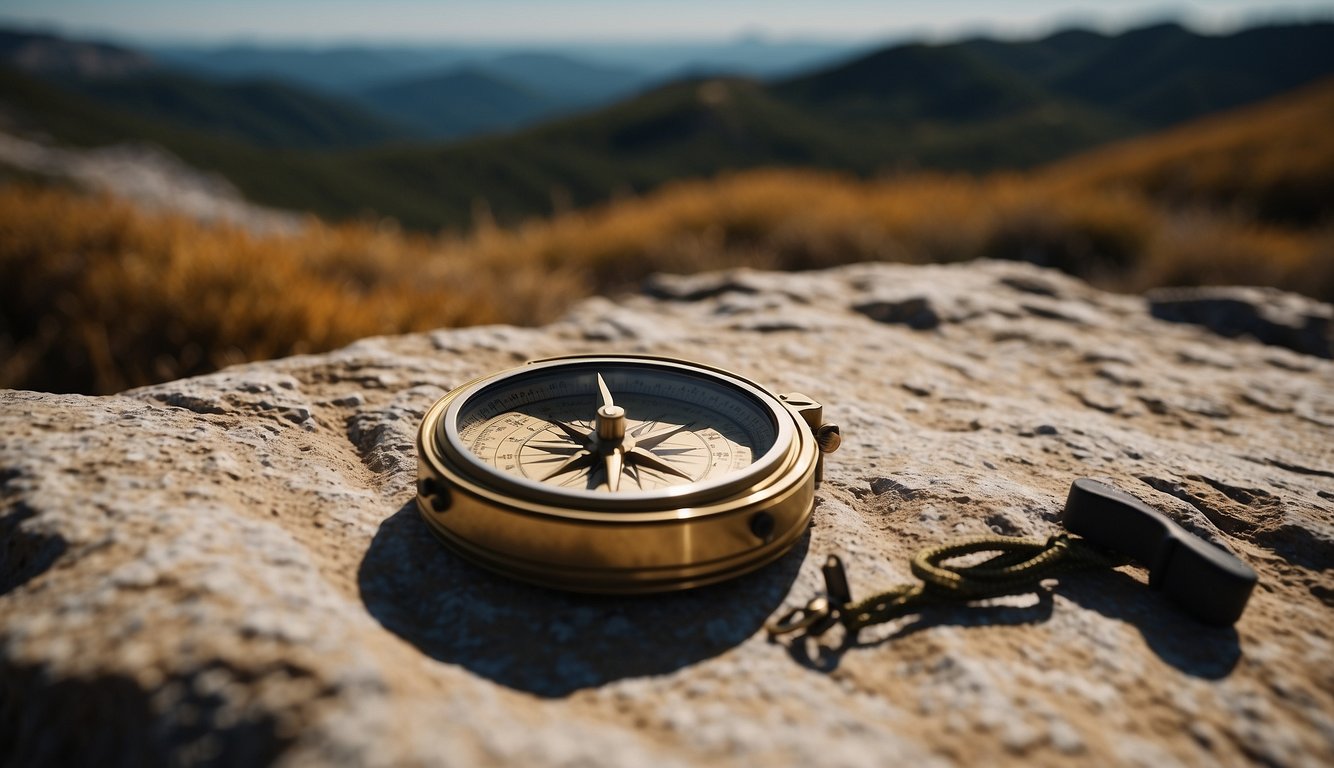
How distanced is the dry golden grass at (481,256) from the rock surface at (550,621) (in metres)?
2.17

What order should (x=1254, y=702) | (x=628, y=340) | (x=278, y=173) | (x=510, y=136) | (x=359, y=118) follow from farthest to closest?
1. (x=359, y=118)
2. (x=510, y=136)
3. (x=278, y=173)
4. (x=628, y=340)
5. (x=1254, y=702)

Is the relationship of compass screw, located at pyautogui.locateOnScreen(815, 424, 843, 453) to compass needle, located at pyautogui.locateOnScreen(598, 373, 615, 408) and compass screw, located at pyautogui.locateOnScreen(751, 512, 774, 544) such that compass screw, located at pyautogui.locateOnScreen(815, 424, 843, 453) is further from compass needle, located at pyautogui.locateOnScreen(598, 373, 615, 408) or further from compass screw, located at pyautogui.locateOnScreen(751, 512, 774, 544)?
compass needle, located at pyautogui.locateOnScreen(598, 373, 615, 408)

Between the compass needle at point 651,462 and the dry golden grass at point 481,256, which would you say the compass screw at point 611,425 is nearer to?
the compass needle at point 651,462

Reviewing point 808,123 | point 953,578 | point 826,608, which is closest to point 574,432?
point 826,608

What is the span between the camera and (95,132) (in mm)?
64250

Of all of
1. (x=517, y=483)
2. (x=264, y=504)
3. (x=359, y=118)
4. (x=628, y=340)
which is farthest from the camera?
(x=359, y=118)

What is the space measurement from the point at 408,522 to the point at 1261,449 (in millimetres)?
2427

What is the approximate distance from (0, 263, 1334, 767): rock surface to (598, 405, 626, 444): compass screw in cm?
33

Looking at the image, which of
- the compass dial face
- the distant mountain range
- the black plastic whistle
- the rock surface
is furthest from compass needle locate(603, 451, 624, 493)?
the distant mountain range

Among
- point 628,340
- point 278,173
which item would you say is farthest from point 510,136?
point 628,340

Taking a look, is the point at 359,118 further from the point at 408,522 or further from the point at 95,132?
the point at 408,522

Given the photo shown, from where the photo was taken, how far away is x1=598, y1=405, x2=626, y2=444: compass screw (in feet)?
5.41

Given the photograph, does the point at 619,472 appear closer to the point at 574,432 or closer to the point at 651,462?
the point at 651,462

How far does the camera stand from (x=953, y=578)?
4.97 feet
